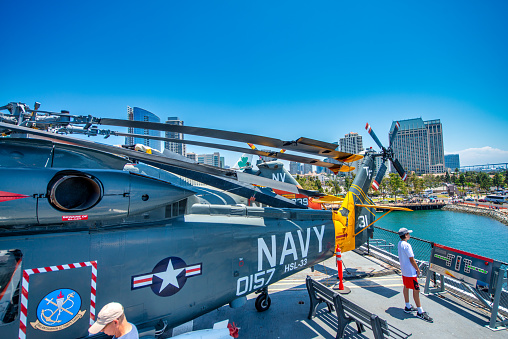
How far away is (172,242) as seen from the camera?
3885 millimetres

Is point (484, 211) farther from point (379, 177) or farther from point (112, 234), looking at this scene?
point (112, 234)

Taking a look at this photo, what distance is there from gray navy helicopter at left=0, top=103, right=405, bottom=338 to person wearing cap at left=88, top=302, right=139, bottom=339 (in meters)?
0.93

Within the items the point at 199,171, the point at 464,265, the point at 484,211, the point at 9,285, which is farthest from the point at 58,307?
the point at 484,211

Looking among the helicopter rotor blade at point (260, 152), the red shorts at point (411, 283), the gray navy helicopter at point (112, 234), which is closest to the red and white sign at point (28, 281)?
the gray navy helicopter at point (112, 234)

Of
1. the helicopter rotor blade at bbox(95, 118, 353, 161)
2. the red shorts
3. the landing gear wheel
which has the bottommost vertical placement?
the landing gear wheel

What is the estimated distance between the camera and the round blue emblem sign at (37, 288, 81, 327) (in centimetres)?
296

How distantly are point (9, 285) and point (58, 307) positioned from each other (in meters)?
0.59

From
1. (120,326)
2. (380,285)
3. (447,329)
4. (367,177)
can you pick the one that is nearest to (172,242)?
(120,326)

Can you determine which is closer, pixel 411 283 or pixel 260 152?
pixel 260 152

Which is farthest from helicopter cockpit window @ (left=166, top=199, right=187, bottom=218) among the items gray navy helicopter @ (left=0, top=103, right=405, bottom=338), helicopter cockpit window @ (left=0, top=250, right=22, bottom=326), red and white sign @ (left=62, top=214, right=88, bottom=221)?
helicopter cockpit window @ (left=0, top=250, right=22, bottom=326)

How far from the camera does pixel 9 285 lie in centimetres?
283

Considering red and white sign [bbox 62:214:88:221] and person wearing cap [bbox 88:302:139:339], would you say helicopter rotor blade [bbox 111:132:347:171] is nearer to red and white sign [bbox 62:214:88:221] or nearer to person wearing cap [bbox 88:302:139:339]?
red and white sign [bbox 62:214:88:221]

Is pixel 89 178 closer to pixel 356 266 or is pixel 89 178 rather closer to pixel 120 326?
pixel 120 326

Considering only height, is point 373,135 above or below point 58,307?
above
